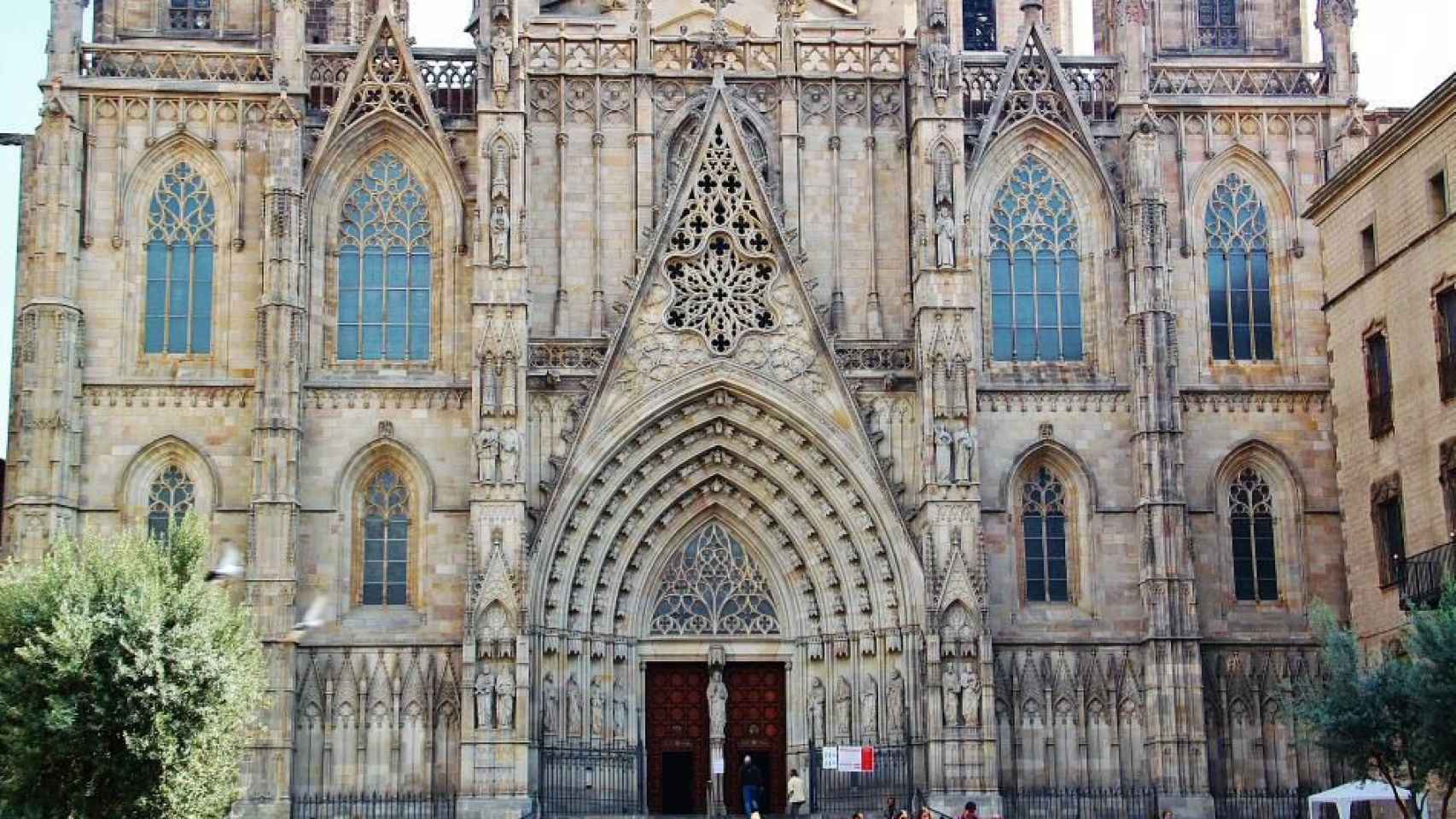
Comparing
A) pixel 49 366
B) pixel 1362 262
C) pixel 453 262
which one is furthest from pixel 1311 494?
pixel 49 366

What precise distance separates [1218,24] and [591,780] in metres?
21.1

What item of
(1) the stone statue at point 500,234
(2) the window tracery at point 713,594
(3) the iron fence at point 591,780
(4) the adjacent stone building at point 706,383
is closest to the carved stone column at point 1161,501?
(4) the adjacent stone building at point 706,383

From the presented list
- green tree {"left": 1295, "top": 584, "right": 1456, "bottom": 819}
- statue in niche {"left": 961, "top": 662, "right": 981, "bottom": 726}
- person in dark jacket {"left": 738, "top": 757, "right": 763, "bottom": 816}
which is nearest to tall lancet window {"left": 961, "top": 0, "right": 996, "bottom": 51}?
statue in niche {"left": 961, "top": 662, "right": 981, "bottom": 726}

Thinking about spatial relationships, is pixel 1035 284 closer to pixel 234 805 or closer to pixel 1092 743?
pixel 1092 743

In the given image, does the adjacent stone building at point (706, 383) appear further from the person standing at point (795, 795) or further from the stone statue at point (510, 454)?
the person standing at point (795, 795)

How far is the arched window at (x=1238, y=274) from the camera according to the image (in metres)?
45.3

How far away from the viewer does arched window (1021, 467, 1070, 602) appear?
4397 centimetres

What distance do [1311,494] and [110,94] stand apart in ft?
83.9

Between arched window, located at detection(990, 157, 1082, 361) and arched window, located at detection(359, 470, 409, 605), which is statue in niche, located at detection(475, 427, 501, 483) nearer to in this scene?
arched window, located at detection(359, 470, 409, 605)

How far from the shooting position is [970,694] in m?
41.1

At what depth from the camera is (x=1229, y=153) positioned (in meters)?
45.8

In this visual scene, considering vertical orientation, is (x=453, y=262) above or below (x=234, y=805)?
above

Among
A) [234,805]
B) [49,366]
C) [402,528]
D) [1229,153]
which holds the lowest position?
[234,805]

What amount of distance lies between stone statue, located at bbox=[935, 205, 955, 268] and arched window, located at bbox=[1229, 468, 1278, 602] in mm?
7567
